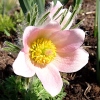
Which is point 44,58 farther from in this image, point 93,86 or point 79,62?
point 93,86

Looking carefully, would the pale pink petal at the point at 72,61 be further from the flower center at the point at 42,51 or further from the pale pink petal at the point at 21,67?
the pale pink petal at the point at 21,67

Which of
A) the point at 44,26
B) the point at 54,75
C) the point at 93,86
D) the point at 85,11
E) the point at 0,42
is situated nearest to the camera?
the point at 44,26

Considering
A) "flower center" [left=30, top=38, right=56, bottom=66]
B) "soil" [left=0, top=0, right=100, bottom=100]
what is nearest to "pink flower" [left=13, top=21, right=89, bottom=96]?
"flower center" [left=30, top=38, right=56, bottom=66]

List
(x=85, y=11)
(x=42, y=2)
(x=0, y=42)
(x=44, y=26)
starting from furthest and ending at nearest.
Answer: (x=85, y=11), (x=0, y=42), (x=42, y=2), (x=44, y=26)

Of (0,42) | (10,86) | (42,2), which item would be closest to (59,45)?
(42,2)

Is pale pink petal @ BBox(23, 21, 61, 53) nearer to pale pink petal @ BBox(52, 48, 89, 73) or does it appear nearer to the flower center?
the flower center

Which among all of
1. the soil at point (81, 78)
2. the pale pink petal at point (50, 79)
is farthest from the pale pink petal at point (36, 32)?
the soil at point (81, 78)

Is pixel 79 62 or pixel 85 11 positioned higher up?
pixel 79 62
